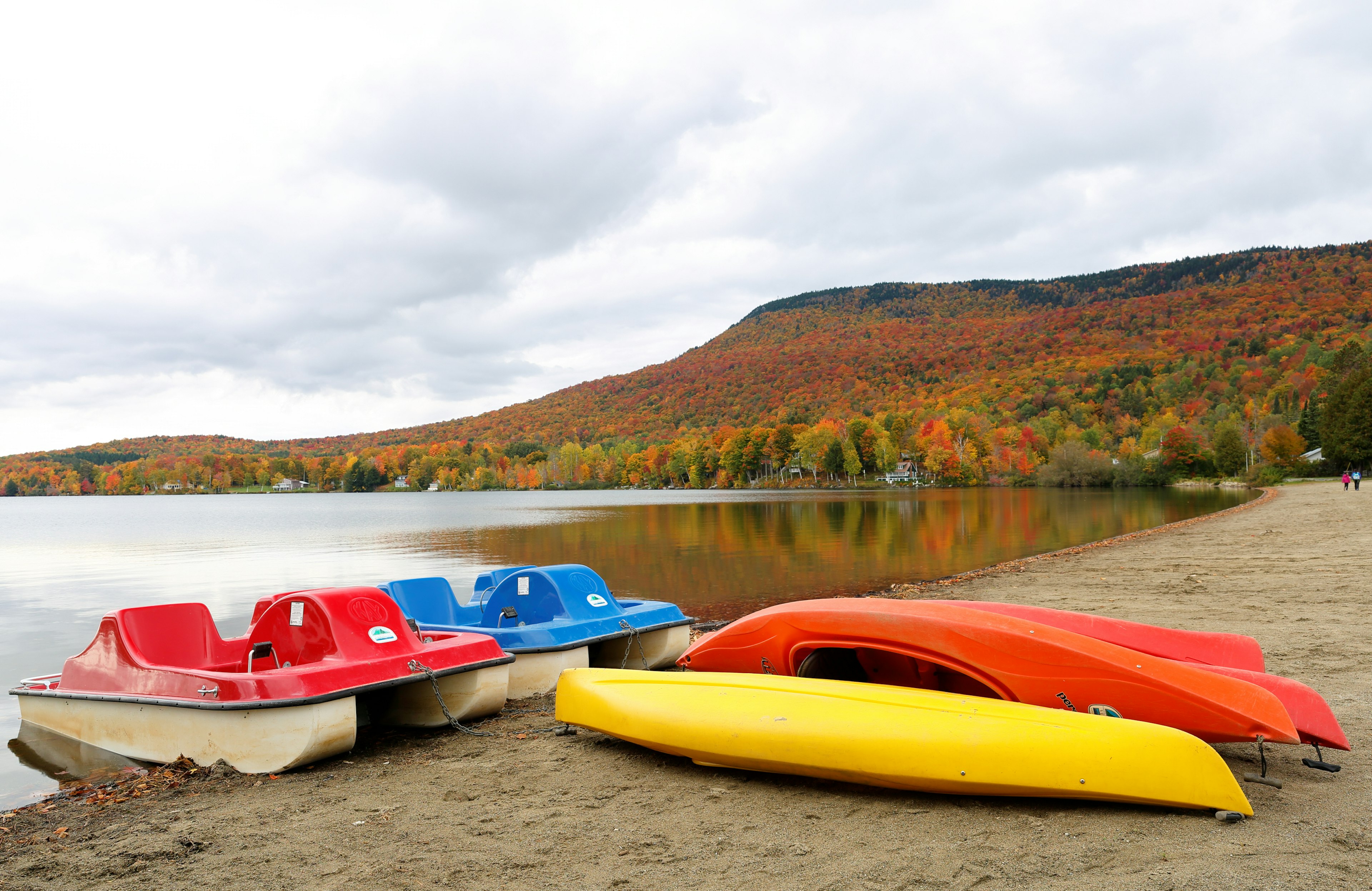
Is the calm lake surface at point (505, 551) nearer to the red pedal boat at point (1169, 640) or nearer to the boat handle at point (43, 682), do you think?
the boat handle at point (43, 682)

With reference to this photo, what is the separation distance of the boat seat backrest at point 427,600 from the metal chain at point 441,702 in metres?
1.89

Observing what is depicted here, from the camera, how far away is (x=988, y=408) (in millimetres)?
149125

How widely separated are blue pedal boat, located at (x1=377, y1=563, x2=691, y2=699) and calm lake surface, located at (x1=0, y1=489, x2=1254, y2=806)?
136 inches

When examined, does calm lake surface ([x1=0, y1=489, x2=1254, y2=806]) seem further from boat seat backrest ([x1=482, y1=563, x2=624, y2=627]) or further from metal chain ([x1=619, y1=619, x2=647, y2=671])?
metal chain ([x1=619, y1=619, x2=647, y2=671])

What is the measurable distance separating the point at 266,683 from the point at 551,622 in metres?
3.25

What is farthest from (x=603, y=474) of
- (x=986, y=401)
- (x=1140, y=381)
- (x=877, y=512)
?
(x=877, y=512)

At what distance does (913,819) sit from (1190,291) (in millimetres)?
207927

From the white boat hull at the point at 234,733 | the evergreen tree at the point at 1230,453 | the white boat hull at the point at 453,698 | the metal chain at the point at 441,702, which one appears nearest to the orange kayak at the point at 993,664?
the white boat hull at the point at 453,698

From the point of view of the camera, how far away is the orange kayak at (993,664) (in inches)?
181

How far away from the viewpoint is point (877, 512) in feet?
160

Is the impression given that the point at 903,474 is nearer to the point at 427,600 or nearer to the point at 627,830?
the point at 427,600

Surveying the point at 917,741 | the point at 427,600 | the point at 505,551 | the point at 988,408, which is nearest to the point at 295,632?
the point at 427,600

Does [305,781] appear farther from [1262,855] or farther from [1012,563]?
[1012,563]

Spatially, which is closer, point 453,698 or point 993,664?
point 993,664
